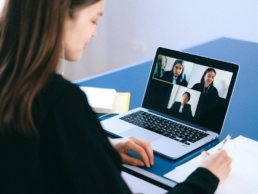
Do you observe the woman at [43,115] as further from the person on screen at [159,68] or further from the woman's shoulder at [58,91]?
the person on screen at [159,68]

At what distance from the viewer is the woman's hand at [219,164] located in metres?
0.97

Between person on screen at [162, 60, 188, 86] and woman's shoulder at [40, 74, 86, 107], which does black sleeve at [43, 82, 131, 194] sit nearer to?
woman's shoulder at [40, 74, 86, 107]

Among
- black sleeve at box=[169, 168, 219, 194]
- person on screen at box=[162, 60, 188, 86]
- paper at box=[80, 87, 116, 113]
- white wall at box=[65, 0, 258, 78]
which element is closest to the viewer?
black sleeve at box=[169, 168, 219, 194]

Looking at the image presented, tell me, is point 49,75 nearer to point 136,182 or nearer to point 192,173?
point 192,173

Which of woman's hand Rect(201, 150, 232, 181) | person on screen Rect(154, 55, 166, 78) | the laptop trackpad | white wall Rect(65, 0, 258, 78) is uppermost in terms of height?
white wall Rect(65, 0, 258, 78)

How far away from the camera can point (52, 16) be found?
73 centimetres

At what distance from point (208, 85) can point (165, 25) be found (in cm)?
215

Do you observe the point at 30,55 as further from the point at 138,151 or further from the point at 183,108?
the point at 183,108

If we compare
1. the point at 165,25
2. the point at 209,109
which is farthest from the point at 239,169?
the point at 165,25

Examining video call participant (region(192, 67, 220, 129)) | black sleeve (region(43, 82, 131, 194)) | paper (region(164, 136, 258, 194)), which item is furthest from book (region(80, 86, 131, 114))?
black sleeve (region(43, 82, 131, 194))

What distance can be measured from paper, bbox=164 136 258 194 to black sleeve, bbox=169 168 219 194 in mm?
37

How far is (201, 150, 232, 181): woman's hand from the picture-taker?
975 millimetres

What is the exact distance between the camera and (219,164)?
992mm

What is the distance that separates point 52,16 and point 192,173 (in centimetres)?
49
